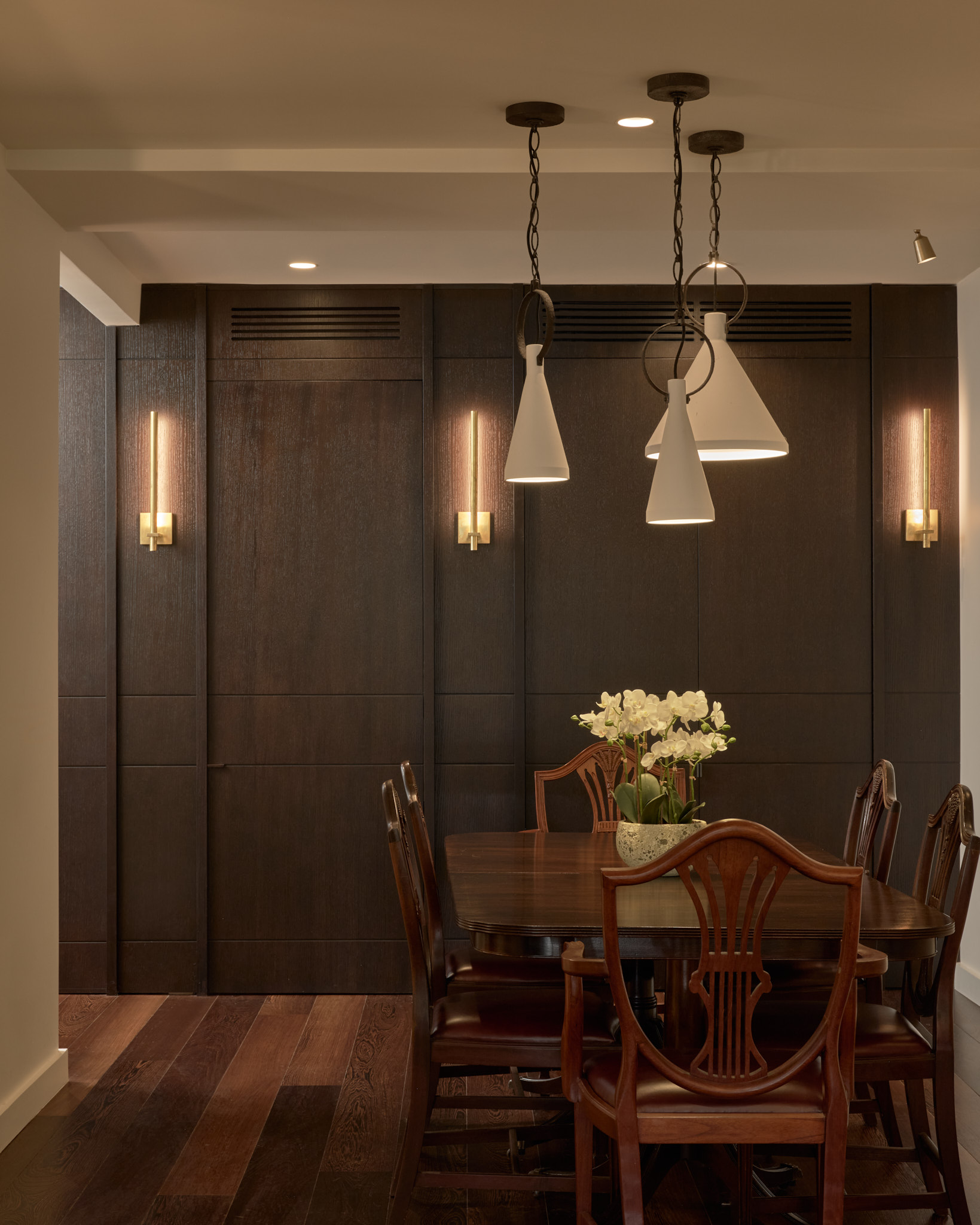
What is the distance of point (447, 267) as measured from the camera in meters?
4.63

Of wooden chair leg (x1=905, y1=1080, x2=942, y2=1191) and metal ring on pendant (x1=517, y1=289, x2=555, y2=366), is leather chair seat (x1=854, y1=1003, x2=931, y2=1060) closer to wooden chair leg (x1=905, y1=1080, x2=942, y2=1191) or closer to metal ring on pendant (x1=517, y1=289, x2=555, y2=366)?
wooden chair leg (x1=905, y1=1080, x2=942, y2=1191)

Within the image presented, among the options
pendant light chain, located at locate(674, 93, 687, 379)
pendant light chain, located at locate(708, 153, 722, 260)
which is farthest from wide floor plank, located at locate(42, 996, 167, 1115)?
pendant light chain, located at locate(708, 153, 722, 260)

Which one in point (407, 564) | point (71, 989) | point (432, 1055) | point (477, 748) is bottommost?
point (71, 989)

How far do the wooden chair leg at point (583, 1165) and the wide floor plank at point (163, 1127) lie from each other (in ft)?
3.70

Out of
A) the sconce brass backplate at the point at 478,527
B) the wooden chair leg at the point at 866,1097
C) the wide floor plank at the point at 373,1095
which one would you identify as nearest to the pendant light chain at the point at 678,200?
the sconce brass backplate at the point at 478,527

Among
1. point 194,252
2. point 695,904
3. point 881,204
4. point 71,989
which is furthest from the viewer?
point 71,989

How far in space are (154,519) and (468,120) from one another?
232 centimetres

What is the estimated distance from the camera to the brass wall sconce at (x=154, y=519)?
4.77 metres

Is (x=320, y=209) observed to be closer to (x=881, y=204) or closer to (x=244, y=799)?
(x=881, y=204)

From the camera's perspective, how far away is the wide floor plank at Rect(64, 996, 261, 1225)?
288 cm

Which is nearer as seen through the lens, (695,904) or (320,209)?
(695,904)

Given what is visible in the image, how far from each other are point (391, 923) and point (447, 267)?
2692 millimetres

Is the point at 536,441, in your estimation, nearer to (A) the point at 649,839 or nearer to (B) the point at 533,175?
(B) the point at 533,175

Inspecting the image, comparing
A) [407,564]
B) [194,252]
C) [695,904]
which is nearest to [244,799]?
[407,564]
